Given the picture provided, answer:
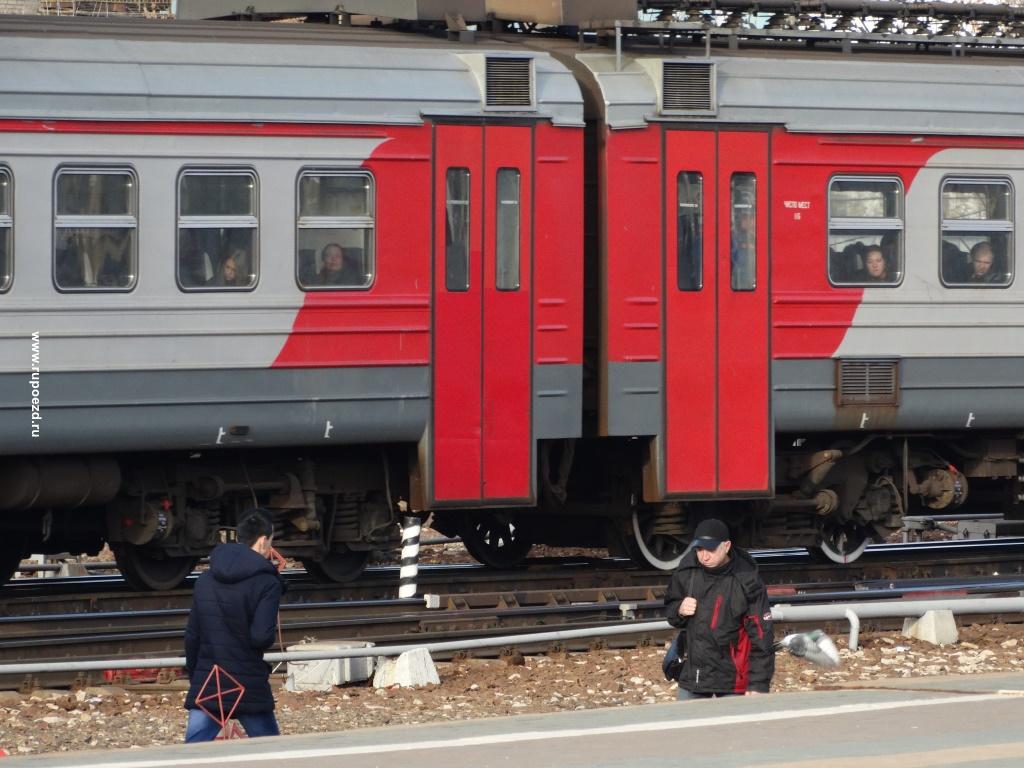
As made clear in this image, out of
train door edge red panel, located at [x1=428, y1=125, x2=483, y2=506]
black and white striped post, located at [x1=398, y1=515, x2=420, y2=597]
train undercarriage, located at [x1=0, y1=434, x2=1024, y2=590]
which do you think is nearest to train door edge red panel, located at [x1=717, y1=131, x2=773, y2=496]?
train undercarriage, located at [x1=0, y1=434, x2=1024, y2=590]

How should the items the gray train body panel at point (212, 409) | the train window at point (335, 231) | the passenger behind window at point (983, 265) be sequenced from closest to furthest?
the gray train body panel at point (212, 409), the train window at point (335, 231), the passenger behind window at point (983, 265)

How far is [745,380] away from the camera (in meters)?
15.4

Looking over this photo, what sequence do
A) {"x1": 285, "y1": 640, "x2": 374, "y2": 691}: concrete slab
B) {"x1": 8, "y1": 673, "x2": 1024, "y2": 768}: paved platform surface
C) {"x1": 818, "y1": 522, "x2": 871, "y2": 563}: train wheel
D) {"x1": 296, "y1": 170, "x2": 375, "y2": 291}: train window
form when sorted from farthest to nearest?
1. {"x1": 818, "y1": 522, "x2": 871, "y2": 563}: train wheel
2. {"x1": 296, "y1": 170, "x2": 375, "y2": 291}: train window
3. {"x1": 285, "y1": 640, "x2": 374, "y2": 691}: concrete slab
4. {"x1": 8, "y1": 673, "x2": 1024, "y2": 768}: paved platform surface

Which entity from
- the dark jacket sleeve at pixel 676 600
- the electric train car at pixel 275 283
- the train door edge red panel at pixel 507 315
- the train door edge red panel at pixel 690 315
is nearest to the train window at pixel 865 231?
the train door edge red panel at pixel 690 315

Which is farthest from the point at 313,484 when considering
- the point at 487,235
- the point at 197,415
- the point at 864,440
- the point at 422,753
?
the point at 422,753

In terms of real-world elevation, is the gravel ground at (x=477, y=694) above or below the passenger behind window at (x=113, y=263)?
below

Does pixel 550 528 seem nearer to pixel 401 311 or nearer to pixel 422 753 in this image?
pixel 401 311

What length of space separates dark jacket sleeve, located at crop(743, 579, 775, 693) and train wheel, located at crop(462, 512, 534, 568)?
7.72 m

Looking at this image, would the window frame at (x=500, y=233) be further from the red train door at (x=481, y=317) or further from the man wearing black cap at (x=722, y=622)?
the man wearing black cap at (x=722, y=622)

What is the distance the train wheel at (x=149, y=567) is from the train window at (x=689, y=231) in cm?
425

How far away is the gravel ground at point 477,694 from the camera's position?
10.6 meters

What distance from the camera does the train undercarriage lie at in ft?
46.8

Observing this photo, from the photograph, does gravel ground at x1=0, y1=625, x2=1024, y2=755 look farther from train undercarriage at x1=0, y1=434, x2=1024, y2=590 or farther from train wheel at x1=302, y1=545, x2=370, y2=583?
train wheel at x1=302, y1=545, x2=370, y2=583

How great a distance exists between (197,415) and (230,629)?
5.53 m
